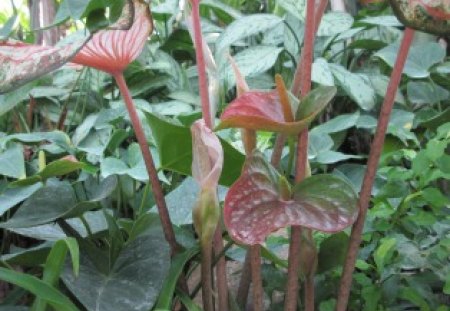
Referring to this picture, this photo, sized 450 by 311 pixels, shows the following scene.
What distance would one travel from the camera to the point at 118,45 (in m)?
0.68

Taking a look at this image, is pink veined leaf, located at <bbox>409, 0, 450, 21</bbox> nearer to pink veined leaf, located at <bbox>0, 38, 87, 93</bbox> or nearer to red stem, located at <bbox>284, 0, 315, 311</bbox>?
red stem, located at <bbox>284, 0, 315, 311</bbox>

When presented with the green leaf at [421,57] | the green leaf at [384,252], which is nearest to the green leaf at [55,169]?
the green leaf at [384,252]

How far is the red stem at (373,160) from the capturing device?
0.62 m

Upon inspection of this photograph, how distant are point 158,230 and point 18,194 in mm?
190

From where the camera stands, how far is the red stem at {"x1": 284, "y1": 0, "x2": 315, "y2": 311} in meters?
0.61

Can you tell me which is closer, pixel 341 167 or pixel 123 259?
pixel 123 259

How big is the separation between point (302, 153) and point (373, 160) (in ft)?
0.25

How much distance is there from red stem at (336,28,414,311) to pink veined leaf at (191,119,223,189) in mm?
143

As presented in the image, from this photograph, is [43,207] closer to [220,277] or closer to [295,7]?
[220,277]

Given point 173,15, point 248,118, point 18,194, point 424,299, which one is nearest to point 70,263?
point 18,194

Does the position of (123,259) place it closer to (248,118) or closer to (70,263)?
(70,263)

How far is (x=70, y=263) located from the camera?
2.27 feet

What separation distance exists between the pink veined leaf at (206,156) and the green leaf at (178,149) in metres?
0.07

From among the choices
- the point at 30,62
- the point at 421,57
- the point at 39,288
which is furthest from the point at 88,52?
the point at 421,57
